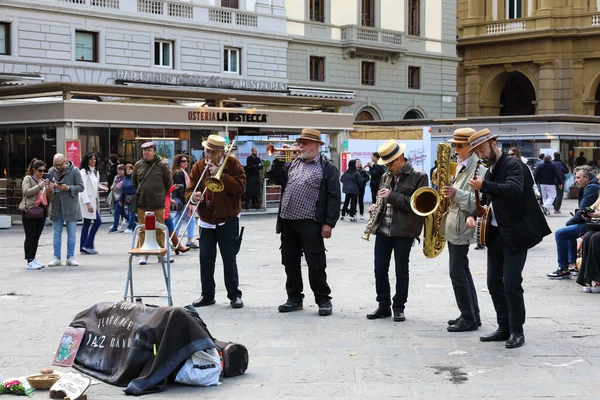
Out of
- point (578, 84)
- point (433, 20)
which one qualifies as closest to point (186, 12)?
point (433, 20)

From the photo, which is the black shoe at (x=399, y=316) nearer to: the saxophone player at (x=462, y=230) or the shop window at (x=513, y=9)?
the saxophone player at (x=462, y=230)

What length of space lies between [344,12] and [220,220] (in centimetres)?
3323

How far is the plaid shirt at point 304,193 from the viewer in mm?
10102

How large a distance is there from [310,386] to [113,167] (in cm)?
1688

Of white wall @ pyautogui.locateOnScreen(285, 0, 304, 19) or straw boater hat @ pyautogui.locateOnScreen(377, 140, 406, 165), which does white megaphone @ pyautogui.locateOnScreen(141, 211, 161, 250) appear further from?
white wall @ pyautogui.locateOnScreen(285, 0, 304, 19)

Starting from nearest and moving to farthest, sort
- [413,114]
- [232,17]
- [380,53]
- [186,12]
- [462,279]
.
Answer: [462,279], [186,12], [232,17], [380,53], [413,114]

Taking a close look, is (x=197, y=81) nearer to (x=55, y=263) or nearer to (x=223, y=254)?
(x=55, y=263)

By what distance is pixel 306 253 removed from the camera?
33.4ft

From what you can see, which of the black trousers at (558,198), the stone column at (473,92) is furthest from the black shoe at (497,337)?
the stone column at (473,92)

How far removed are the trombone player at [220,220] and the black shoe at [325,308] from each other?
0.96 metres

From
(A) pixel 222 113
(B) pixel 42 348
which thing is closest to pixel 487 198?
(B) pixel 42 348

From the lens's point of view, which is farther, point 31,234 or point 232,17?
point 232,17

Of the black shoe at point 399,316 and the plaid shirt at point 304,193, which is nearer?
the black shoe at point 399,316

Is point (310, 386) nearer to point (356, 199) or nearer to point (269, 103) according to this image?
point (356, 199)
